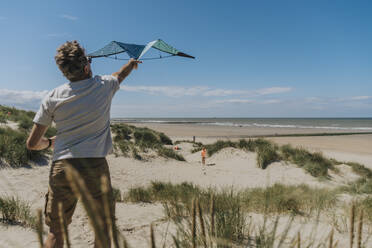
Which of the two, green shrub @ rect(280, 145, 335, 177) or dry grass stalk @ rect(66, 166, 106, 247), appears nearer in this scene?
dry grass stalk @ rect(66, 166, 106, 247)

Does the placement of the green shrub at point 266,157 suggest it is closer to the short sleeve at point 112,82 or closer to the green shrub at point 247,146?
the green shrub at point 247,146

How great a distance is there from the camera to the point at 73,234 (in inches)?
134

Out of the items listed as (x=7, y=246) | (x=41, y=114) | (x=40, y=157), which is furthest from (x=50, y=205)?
(x=40, y=157)

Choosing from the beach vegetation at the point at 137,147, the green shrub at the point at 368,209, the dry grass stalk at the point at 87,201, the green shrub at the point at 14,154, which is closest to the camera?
the dry grass stalk at the point at 87,201

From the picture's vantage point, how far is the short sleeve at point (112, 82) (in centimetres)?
206

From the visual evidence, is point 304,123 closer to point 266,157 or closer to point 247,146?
point 247,146

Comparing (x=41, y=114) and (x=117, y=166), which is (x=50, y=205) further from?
(x=117, y=166)

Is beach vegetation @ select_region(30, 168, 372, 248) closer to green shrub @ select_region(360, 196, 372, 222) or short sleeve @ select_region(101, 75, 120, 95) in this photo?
green shrub @ select_region(360, 196, 372, 222)

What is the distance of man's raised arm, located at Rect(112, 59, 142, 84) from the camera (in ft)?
7.34

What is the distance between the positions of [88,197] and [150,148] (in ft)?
37.1

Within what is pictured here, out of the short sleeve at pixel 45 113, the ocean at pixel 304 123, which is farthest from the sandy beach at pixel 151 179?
the ocean at pixel 304 123

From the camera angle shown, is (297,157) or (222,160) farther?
(222,160)

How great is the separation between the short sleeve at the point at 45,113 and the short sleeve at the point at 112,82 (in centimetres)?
46

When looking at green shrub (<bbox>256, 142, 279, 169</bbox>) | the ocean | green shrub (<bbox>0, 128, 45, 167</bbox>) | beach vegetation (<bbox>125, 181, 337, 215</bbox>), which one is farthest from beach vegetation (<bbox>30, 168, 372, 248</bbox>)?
the ocean
